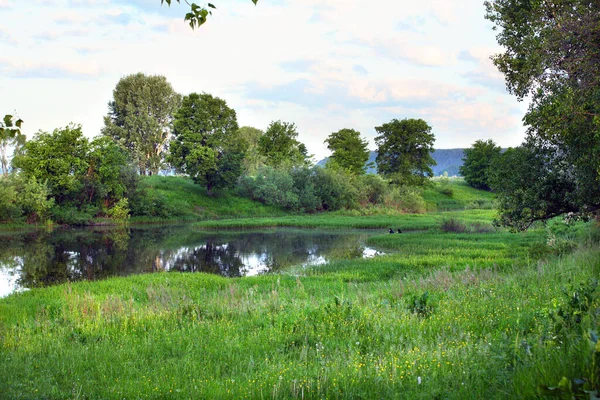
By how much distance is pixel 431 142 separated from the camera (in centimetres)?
8275

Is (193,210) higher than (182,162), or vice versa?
(182,162)

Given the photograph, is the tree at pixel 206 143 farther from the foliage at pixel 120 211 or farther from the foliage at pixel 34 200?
the foliage at pixel 34 200

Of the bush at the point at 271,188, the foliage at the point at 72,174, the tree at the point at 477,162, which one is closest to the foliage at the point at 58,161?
the foliage at the point at 72,174

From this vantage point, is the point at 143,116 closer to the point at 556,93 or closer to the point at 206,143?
the point at 206,143

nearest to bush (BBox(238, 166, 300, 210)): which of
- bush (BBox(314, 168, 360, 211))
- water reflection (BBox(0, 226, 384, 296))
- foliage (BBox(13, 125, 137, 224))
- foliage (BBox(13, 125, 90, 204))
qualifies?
bush (BBox(314, 168, 360, 211))

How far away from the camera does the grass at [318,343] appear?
18.1ft

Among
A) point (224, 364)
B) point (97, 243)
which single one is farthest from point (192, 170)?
point (224, 364)

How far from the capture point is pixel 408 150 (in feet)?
271

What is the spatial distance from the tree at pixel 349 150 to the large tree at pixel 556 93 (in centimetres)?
5958

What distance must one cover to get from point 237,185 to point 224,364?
199 ft

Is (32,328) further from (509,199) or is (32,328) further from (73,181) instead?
(73,181)

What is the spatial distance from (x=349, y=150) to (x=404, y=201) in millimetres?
18487

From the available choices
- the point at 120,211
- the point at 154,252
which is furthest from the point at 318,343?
the point at 120,211

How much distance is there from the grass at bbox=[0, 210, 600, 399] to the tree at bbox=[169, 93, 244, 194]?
46563 mm
